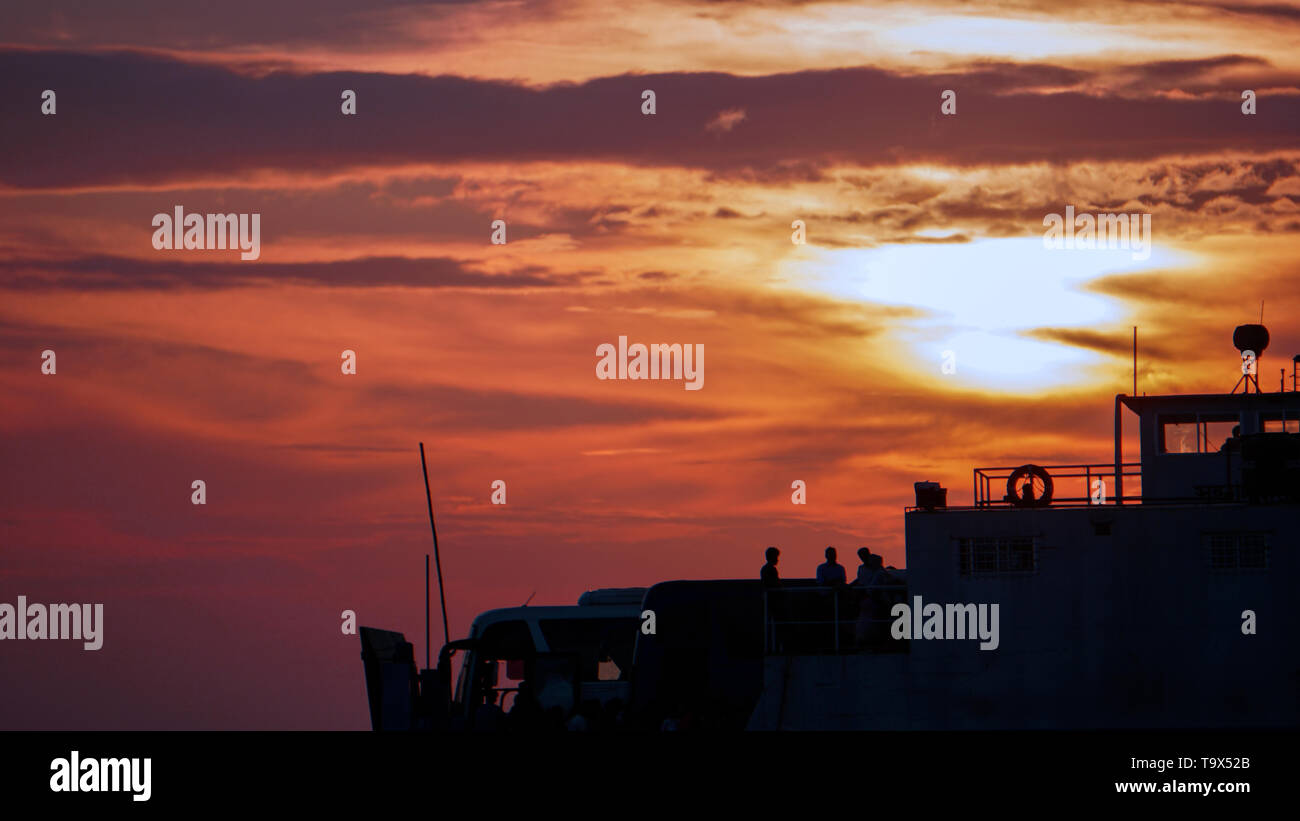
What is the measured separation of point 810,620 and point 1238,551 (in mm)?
8707

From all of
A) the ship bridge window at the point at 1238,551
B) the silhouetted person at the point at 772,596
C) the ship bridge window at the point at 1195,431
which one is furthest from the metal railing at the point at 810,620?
the ship bridge window at the point at 1195,431

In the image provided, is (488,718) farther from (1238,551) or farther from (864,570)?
(1238,551)

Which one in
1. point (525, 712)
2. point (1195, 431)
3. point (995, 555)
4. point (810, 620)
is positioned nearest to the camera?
point (525, 712)

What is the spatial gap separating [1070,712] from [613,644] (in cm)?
916

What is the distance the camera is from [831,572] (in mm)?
33750

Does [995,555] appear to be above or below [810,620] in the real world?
above

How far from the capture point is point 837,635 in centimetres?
3472

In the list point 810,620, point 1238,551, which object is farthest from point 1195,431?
point 810,620

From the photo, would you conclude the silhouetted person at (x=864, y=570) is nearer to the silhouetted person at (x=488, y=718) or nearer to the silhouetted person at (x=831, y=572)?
the silhouetted person at (x=831, y=572)

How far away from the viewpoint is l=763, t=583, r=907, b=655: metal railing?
34656 millimetres

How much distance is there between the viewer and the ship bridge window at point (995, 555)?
35.7 meters

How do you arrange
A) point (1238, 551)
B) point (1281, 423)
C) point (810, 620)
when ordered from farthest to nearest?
point (1281, 423)
point (1238, 551)
point (810, 620)

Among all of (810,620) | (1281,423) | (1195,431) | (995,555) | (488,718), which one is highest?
(1281,423)
